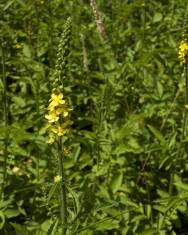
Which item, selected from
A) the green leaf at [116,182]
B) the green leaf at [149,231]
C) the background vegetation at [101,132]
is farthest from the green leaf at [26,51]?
the green leaf at [149,231]

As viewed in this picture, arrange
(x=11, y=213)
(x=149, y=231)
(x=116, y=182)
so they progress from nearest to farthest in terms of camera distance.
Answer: (x=149, y=231), (x=11, y=213), (x=116, y=182)

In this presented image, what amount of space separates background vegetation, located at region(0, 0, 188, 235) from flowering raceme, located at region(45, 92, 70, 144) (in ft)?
0.64

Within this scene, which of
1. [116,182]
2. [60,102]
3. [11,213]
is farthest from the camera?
[116,182]

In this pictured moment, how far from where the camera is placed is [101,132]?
171 inches

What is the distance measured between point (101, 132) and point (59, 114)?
1540 millimetres

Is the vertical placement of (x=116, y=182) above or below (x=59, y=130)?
below

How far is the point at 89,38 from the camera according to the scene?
236 inches

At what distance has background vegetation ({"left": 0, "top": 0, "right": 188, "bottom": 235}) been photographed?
3.77m

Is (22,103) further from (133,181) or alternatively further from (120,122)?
(133,181)

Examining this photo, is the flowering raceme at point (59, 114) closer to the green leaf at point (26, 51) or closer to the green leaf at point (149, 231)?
the green leaf at point (149, 231)

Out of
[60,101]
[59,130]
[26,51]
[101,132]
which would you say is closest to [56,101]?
[60,101]

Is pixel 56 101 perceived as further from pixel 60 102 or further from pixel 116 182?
pixel 116 182

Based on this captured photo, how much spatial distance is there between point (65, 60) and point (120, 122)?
2.39m

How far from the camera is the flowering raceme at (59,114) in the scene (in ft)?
9.11
